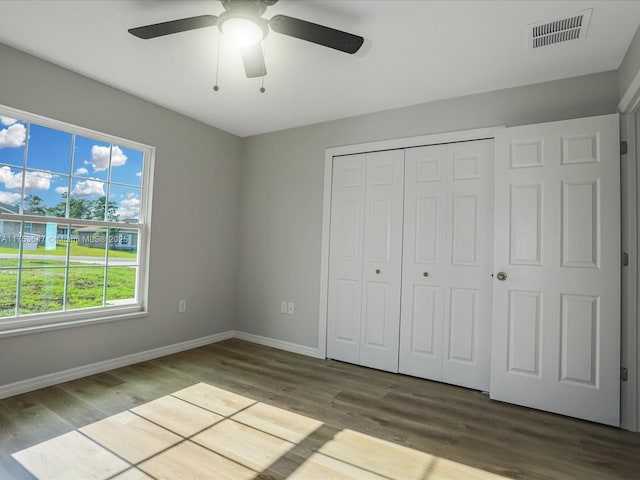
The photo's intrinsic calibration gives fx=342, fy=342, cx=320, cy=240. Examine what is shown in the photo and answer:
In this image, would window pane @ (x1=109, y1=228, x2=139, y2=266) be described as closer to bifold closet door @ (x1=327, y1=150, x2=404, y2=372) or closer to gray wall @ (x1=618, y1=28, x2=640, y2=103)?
bifold closet door @ (x1=327, y1=150, x2=404, y2=372)

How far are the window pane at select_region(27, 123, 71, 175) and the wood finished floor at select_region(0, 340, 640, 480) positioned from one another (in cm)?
174

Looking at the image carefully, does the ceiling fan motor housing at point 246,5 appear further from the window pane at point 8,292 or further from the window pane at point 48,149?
the window pane at point 8,292

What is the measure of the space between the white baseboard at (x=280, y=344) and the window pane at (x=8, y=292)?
7.33 feet

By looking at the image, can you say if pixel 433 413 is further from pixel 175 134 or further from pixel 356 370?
pixel 175 134

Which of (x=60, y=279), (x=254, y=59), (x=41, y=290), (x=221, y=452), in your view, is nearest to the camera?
(x=221, y=452)

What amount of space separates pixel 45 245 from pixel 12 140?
812 millimetres

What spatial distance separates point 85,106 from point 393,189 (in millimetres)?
2794

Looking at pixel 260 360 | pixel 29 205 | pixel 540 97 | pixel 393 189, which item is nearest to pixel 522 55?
pixel 540 97

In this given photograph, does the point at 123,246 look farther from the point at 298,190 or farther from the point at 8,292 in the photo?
the point at 298,190

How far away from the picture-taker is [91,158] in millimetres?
3016

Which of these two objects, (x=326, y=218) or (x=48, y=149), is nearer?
(x=48, y=149)

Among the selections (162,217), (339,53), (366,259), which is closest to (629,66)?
(339,53)

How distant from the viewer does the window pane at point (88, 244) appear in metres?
2.90

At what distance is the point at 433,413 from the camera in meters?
2.45
